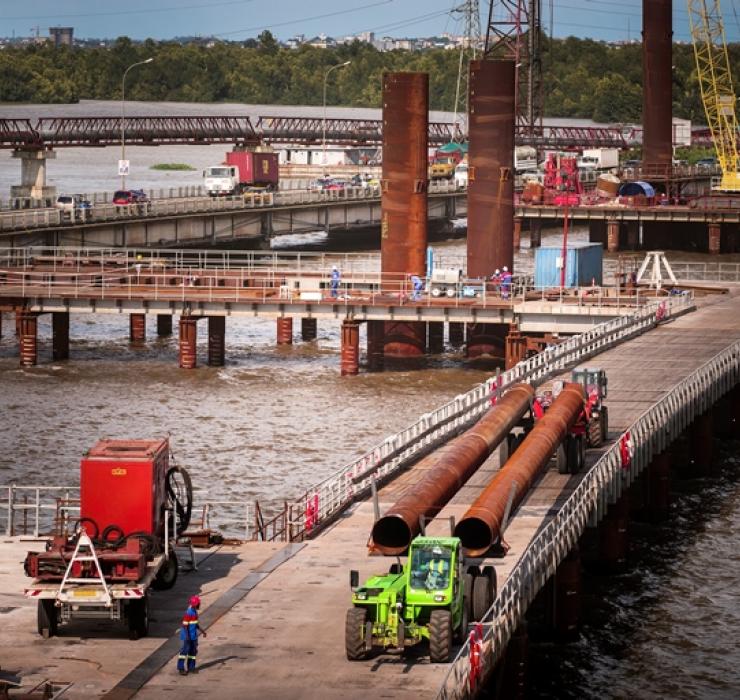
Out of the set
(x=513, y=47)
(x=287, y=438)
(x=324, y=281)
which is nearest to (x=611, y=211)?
(x=513, y=47)

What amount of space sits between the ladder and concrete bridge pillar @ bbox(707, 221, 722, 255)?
103 m

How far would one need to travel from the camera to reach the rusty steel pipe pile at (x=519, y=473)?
38000 mm

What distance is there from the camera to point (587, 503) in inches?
1729

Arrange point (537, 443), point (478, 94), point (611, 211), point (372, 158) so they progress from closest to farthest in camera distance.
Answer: point (537, 443) < point (478, 94) < point (611, 211) < point (372, 158)

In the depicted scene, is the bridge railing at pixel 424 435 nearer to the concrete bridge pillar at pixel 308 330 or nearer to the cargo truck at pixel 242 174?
the concrete bridge pillar at pixel 308 330

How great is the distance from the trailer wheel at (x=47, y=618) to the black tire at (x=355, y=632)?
5.35 m

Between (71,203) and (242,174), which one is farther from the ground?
(242,174)

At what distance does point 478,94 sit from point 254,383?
52.7 feet

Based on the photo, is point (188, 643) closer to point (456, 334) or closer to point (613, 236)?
point (456, 334)

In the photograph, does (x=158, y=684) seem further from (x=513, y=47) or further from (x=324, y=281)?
(x=513, y=47)

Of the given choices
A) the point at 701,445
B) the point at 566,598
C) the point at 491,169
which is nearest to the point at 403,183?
the point at 491,169

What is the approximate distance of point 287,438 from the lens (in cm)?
6519

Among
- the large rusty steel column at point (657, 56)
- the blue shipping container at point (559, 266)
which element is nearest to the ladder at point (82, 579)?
the blue shipping container at point (559, 266)

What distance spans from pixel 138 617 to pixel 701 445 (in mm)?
29383
